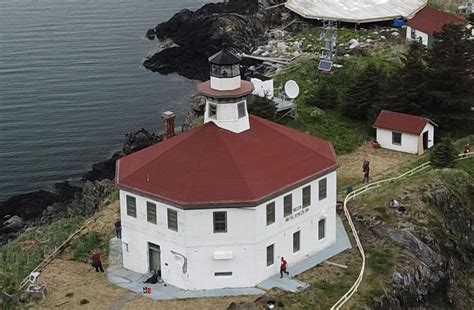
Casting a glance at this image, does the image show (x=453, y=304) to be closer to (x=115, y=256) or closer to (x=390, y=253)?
(x=390, y=253)

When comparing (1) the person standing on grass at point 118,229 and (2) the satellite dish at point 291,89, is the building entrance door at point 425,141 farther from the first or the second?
(1) the person standing on grass at point 118,229

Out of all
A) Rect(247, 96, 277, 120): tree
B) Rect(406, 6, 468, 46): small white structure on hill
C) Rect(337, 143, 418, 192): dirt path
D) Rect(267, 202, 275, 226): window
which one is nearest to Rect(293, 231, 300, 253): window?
Rect(267, 202, 275, 226): window

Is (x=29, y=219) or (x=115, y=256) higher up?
(x=115, y=256)

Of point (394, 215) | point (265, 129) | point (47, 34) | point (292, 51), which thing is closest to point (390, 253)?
point (394, 215)

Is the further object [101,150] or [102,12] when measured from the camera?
[102,12]

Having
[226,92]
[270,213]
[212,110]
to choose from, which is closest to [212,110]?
[212,110]

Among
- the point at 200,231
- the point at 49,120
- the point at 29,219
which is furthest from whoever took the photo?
the point at 49,120

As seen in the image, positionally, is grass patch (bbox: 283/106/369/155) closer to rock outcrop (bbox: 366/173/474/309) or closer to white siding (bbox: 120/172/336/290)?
rock outcrop (bbox: 366/173/474/309)
